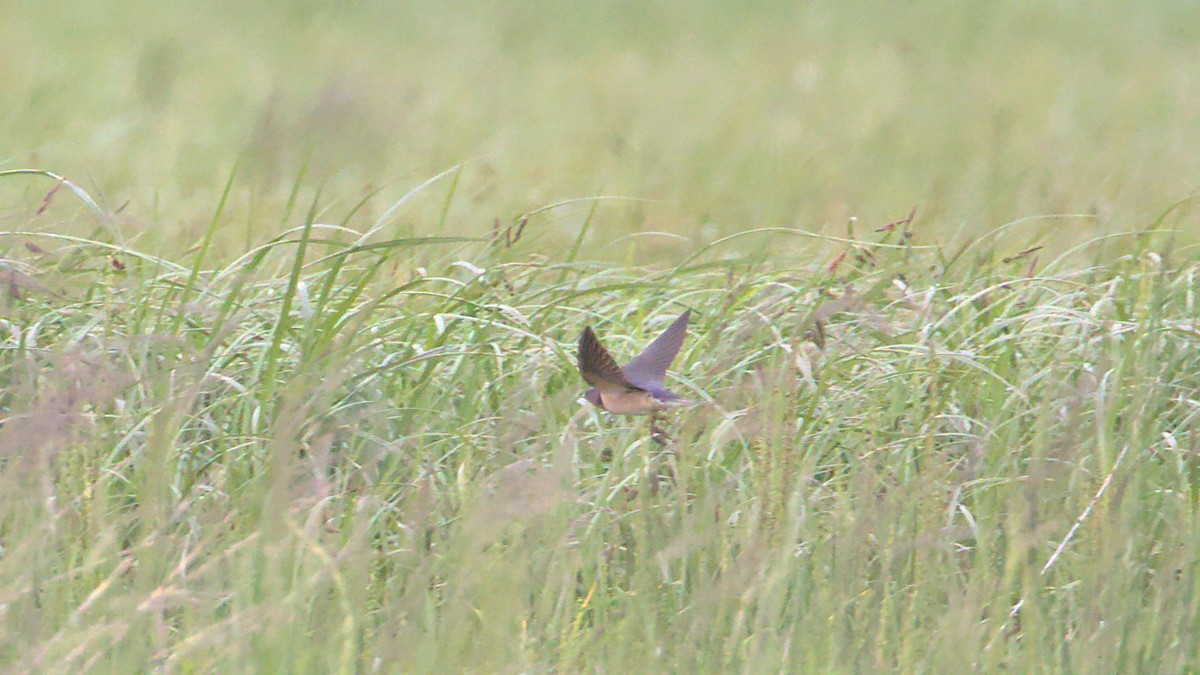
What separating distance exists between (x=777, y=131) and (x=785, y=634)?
4715mm

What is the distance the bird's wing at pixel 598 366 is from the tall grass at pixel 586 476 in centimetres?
10

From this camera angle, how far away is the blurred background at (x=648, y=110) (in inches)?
203

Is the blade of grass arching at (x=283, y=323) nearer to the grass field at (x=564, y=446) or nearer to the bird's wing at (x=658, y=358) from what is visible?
the grass field at (x=564, y=446)

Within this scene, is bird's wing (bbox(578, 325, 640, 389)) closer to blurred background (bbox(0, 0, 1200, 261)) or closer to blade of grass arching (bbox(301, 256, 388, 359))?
blade of grass arching (bbox(301, 256, 388, 359))

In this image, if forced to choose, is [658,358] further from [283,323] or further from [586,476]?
[283,323]

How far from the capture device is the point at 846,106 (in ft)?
23.8

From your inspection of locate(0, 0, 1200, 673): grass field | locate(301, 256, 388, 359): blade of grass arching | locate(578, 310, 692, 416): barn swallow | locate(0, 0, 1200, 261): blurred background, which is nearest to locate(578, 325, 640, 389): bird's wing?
locate(578, 310, 692, 416): barn swallow

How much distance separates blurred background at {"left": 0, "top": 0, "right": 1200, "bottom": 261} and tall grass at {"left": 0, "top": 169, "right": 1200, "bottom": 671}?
684 millimetres

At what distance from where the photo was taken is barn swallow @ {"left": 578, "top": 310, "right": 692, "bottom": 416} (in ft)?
7.39

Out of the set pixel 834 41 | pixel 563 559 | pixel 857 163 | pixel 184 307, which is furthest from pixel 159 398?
pixel 834 41

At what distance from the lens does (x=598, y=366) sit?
89.5 inches

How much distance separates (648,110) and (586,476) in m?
4.56

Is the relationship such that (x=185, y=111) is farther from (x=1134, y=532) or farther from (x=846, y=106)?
(x=1134, y=532)

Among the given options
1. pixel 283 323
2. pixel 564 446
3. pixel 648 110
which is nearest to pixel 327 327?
pixel 283 323
